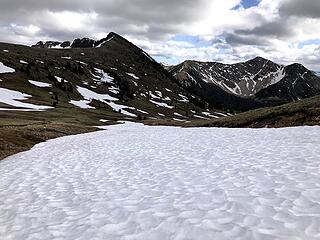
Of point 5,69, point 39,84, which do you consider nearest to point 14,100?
point 39,84

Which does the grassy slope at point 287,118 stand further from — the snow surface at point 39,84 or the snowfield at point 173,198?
the snow surface at point 39,84

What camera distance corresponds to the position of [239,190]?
12.1 m

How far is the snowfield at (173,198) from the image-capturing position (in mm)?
9031

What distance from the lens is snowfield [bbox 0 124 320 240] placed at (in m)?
9.03

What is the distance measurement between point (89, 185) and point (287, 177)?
846 centimetres

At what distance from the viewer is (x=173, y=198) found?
12164 mm

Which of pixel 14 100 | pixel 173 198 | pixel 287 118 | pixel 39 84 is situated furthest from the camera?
pixel 39 84

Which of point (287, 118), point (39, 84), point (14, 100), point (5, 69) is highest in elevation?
point (5, 69)

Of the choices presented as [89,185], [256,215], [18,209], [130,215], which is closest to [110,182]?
[89,185]

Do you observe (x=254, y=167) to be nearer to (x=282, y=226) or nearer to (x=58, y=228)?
(x=282, y=226)

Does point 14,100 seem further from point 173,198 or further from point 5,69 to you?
point 173,198

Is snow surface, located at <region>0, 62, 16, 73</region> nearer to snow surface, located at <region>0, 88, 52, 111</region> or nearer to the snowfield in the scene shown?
snow surface, located at <region>0, 88, 52, 111</region>

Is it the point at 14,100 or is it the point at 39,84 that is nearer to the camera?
the point at 14,100

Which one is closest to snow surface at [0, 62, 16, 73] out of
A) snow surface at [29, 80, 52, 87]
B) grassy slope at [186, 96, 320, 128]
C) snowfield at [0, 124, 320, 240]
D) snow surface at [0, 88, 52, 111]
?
snow surface at [29, 80, 52, 87]
